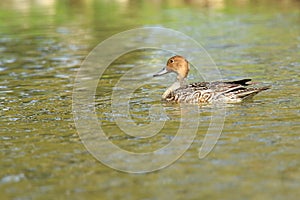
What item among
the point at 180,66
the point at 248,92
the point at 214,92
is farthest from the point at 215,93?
the point at 180,66

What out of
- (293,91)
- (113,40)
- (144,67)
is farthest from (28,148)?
(113,40)

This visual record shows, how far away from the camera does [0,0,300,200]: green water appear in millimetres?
8695

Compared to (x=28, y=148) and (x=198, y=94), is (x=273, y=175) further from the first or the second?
(x=198, y=94)

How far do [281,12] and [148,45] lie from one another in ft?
35.8

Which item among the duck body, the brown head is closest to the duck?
the duck body

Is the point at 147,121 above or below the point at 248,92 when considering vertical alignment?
below

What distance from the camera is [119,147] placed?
10.7m

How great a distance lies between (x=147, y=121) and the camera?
12500 millimetres

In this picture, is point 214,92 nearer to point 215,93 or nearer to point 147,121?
point 215,93

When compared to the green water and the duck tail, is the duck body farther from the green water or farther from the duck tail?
the green water

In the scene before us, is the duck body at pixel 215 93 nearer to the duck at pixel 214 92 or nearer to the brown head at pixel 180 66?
the duck at pixel 214 92

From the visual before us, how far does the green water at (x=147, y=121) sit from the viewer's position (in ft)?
28.5

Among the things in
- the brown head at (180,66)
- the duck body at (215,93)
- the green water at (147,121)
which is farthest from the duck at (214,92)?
the brown head at (180,66)

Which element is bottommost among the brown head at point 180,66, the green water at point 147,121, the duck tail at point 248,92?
the green water at point 147,121
